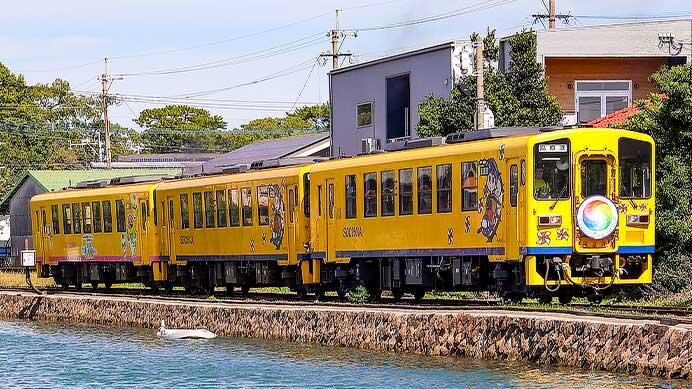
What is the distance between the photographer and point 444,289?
2495 cm

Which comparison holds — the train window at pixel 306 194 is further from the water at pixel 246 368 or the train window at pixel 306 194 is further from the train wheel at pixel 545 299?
the train wheel at pixel 545 299

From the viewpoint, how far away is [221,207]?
3238 centimetres

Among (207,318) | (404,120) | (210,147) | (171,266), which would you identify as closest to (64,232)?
(171,266)

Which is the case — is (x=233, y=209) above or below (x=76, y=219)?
above

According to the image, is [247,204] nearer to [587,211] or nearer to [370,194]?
[370,194]

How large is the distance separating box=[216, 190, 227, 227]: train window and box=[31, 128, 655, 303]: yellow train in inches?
0.9

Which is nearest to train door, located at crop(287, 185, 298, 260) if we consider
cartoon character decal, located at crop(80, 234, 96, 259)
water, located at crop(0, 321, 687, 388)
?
water, located at crop(0, 321, 687, 388)

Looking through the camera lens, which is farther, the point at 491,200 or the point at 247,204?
the point at 247,204

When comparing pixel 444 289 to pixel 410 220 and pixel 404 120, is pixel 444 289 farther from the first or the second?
pixel 404 120

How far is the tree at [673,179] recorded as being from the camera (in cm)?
2525

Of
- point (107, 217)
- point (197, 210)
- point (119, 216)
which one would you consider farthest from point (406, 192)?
point (107, 217)

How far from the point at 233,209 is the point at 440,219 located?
871 cm

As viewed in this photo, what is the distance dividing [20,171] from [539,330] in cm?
7167

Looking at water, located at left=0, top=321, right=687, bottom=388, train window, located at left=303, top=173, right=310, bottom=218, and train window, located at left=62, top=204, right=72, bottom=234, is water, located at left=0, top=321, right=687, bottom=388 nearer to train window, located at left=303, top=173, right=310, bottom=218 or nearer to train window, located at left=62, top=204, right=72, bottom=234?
train window, located at left=303, top=173, right=310, bottom=218
